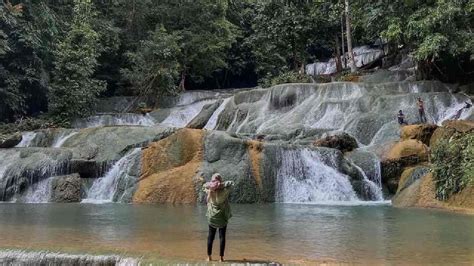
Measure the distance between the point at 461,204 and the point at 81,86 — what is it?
920 inches

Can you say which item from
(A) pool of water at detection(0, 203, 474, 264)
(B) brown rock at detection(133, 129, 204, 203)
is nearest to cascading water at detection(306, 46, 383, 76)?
(B) brown rock at detection(133, 129, 204, 203)

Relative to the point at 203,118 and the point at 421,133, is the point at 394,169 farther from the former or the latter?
the point at 203,118

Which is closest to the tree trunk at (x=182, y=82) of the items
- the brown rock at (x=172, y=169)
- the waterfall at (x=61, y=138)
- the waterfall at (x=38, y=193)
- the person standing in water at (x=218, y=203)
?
the waterfall at (x=61, y=138)

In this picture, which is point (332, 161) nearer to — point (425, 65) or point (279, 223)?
point (279, 223)

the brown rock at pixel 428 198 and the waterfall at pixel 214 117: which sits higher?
the waterfall at pixel 214 117

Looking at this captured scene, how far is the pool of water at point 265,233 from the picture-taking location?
8766 millimetres

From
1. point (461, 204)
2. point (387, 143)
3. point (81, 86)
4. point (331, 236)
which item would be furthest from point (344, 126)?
point (81, 86)

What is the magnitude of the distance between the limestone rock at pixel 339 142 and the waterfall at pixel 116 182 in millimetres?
6722

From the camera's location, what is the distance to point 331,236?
35.1 ft

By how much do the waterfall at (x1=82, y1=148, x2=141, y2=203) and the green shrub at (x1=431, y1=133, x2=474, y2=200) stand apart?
10.0m

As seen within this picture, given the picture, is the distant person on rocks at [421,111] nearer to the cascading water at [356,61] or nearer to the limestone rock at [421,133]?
the limestone rock at [421,133]

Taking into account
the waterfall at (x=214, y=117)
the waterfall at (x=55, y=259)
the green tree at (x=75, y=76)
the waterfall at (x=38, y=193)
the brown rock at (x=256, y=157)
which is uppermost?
the green tree at (x=75, y=76)

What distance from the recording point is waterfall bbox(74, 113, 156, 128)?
3184 centimetres

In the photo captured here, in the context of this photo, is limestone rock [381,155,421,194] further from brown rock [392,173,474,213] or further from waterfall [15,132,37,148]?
waterfall [15,132,37,148]
